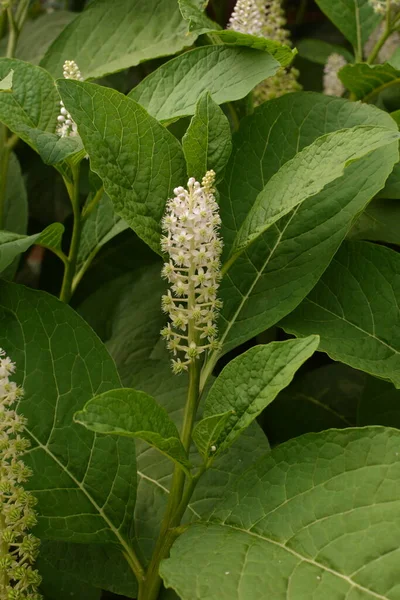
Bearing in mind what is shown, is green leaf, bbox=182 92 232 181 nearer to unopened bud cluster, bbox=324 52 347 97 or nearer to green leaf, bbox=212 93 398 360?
green leaf, bbox=212 93 398 360

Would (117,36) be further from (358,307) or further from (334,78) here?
(358,307)

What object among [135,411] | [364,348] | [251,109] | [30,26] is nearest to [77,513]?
[135,411]

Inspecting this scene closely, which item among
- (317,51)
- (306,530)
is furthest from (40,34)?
(306,530)

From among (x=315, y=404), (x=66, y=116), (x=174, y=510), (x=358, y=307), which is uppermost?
(x=66, y=116)

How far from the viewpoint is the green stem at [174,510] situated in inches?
20.6

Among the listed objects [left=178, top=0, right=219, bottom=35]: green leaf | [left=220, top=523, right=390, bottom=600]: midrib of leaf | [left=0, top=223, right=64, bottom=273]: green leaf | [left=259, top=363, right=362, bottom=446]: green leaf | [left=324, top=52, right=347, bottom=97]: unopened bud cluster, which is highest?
[left=178, top=0, right=219, bottom=35]: green leaf

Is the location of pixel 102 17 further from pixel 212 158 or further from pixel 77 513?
pixel 77 513

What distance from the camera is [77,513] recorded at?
0.55m

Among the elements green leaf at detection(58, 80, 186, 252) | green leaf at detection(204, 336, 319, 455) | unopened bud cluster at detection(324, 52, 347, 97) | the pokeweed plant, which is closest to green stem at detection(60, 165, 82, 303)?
the pokeweed plant

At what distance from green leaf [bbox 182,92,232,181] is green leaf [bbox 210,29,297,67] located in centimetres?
10

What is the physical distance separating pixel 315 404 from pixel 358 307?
0.79 feet

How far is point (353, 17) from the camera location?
86 centimetres

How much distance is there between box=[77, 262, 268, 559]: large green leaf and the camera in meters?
0.59

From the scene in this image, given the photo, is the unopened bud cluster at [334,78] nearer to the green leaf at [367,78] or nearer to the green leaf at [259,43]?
the green leaf at [367,78]
